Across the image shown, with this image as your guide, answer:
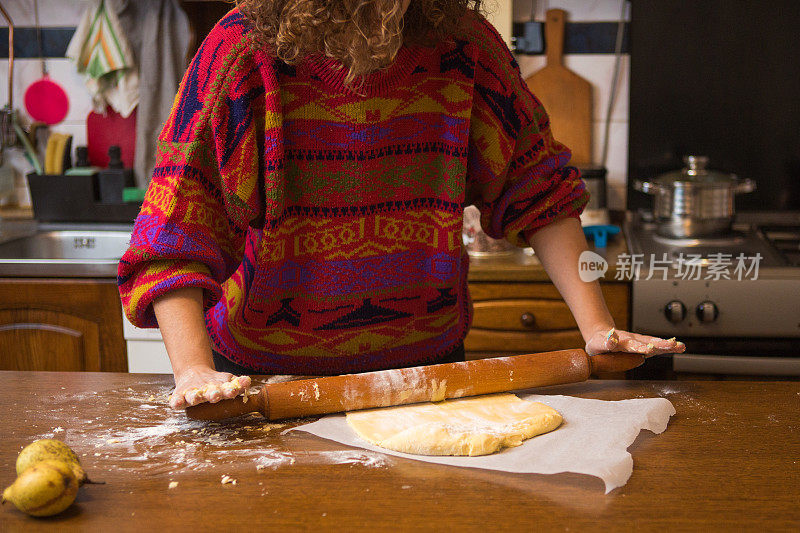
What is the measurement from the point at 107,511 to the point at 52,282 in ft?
4.40

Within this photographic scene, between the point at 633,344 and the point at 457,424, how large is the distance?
277mm

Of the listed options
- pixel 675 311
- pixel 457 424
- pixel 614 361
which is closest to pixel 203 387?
pixel 457 424

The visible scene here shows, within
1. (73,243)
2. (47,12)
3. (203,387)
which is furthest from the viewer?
(47,12)

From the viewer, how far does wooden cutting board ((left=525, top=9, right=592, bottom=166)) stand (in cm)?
224

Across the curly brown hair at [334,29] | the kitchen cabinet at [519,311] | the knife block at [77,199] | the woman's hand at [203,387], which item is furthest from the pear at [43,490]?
the knife block at [77,199]

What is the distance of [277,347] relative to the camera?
3.66 ft

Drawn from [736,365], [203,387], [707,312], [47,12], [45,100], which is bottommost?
[736,365]

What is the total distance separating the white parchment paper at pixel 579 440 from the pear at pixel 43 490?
0.87 ft

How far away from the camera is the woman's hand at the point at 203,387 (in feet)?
2.81

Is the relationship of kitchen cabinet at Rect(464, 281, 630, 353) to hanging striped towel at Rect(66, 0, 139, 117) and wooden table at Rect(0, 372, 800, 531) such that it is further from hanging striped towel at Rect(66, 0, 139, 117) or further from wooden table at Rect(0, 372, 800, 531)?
hanging striped towel at Rect(66, 0, 139, 117)

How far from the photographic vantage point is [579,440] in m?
0.88

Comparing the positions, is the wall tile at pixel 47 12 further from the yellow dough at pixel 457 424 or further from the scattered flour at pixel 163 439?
the yellow dough at pixel 457 424

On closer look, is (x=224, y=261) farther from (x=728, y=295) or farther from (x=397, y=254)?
(x=728, y=295)

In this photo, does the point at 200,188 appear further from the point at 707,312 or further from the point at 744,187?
the point at 744,187
